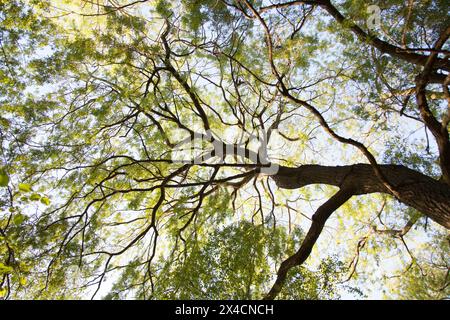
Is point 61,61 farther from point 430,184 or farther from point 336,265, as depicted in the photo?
point 430,184

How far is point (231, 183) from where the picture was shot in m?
5.54

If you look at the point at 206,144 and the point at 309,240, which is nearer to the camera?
the point at 309,240

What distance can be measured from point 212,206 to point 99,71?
118 inches

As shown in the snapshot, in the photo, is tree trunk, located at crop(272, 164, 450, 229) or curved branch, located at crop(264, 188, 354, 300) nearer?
tree trunk, located at crop(272, 164, 450, 229)

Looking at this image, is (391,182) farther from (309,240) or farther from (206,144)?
(206,144)

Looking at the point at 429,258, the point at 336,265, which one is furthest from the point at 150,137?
the point at 429,258

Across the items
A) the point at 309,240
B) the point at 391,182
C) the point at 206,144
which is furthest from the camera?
the point at 206,144

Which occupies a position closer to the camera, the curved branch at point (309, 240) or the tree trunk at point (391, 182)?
the tree trunk at point (391, 182)

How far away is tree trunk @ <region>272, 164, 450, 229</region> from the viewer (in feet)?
10.1

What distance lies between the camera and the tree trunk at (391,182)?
3.09m

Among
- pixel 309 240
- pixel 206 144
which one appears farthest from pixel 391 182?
pixel 206 144

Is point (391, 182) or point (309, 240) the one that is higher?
point (391, 182)

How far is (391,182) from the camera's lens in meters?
3.48

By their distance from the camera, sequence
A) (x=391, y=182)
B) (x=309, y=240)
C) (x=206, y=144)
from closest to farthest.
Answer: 1. (x=391, y=182)
2. (x=309, y=240)
3. (x=206, y=144)
